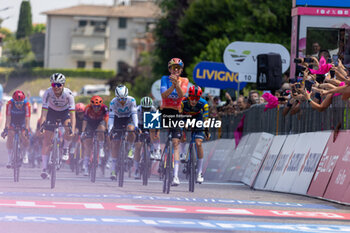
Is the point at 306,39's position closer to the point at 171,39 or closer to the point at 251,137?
the point at 251,137

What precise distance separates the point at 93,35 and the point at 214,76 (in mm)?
130772

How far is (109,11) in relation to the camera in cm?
16225

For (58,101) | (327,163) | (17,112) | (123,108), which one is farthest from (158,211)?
(17,112)

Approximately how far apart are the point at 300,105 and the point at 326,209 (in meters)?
5.27

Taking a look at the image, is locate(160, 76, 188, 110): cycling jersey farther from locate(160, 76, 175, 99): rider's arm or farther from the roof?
the roof

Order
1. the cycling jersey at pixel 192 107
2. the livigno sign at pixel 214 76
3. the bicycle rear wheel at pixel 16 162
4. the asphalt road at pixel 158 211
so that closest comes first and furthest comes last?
the asphalt road at pixel 158 211 → the cycling jersey at pixel 192 107 → the bicycle rear wheel at pixel 16 162 → the livigno sign at pixel 214 76

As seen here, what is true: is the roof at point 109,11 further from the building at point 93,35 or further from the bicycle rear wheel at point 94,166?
the bicycle rear wheel at point 94,166

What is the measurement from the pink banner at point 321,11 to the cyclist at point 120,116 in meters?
5.08

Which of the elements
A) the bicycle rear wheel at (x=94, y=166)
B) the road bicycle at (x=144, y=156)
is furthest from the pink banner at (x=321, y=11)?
the bicycle rear wheel at (x=94, y=166)

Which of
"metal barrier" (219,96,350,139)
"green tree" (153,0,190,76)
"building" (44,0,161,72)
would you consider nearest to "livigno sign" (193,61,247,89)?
"metal barrier" (219,96,350,139)

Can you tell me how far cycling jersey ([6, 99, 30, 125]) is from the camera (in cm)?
2106

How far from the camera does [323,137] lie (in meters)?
16.3

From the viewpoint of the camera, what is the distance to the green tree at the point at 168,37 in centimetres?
6100

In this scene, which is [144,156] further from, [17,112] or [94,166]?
[17,112]
